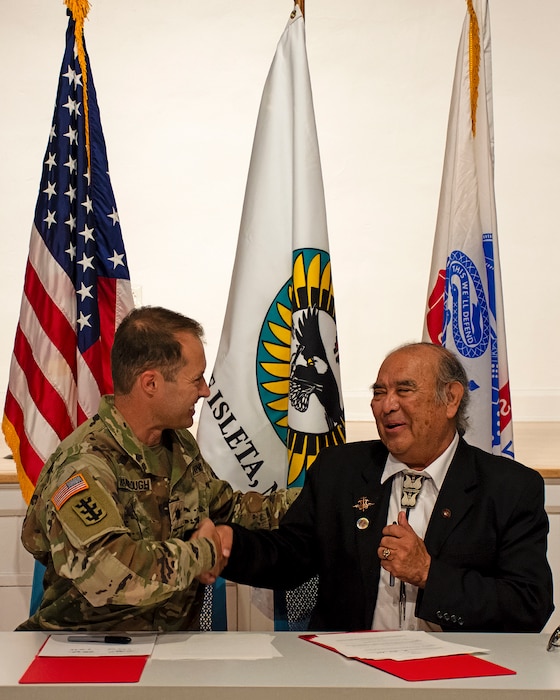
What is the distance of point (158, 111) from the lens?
17.5 ft

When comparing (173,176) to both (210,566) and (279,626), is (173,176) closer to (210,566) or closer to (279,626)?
(279,626)

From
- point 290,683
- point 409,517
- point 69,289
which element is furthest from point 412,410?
point 69,289

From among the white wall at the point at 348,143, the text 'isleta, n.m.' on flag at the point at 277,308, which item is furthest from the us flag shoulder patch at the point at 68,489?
the white wall at the point at 348,143

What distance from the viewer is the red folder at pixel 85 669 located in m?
1.73

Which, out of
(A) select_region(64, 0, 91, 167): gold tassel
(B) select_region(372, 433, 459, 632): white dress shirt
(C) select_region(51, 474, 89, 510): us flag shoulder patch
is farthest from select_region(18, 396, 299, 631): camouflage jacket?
(A) select_region(64, 0, 91, 167): gold tassel

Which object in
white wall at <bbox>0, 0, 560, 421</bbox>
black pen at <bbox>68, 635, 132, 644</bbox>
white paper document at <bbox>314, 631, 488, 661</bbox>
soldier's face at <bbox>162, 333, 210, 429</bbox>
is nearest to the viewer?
white paper document at <bbox>314, 631, 488, 661</bbox>

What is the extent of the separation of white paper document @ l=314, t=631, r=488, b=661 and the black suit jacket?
180mm

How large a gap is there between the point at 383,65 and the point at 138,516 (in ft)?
12.7

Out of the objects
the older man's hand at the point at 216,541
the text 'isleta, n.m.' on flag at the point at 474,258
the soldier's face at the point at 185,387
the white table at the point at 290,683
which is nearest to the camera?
the white table at the point at 290,683

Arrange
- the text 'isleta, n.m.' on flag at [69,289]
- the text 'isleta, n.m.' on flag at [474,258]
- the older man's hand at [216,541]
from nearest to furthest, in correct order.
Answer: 1. the older man's hand at [216,541]
2. the text 'isleta, n.m.' on flag at [474,258]
3. the text 'isleta, n.m.' on flag at [69,289]

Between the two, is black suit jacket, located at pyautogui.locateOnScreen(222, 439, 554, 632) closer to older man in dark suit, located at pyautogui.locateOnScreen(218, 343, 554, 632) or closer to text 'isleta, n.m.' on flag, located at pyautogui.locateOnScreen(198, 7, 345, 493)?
older man in dark suit, located at pyautogui.locateOnScreen(218, 343, 554, 632)

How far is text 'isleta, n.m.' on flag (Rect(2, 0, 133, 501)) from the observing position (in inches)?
135

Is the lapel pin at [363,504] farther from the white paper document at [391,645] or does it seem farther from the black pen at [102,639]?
the black pen at [102,639]

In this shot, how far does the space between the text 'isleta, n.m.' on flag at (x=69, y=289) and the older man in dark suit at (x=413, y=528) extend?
117 centimetres
